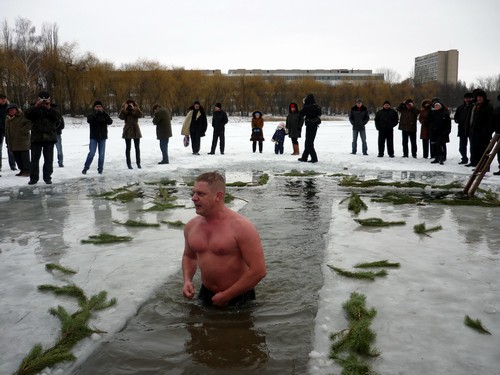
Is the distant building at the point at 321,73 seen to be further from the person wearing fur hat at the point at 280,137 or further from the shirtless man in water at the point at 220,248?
the shirtless man in water at the point at 220,248

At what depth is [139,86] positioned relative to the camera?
220ft

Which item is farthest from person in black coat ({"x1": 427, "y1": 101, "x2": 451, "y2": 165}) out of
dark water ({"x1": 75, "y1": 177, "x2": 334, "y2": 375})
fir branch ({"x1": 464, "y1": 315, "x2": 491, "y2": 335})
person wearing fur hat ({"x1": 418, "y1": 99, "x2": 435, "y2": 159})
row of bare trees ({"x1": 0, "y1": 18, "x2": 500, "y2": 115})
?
row of bare trees ({"x1": 0, "y1": 18, "x2": 500, "y2": 115})

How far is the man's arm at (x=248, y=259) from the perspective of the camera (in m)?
3.29

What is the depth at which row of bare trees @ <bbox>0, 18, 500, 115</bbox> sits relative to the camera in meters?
53.0

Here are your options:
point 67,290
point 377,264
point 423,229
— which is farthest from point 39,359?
point 423,229

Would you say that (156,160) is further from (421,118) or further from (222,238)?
(222,238)

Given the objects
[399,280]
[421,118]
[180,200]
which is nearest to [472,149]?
[421,118]

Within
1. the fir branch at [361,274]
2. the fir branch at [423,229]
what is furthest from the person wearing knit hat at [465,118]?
the fir branch at [361,274]

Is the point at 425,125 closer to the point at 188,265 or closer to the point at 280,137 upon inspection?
the point at 280,137

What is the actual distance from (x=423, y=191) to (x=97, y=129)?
7.73 m

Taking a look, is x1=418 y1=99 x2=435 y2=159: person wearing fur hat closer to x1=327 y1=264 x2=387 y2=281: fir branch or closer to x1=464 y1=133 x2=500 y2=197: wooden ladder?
x1=464 y1=133 x2=500 y2=197: wooden ladder

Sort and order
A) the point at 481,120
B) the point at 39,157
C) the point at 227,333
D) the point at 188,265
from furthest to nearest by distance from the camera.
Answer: the point at 481,120, the point at 39,157, the point at 188,265, the point at 227,333

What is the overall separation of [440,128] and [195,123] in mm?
7869

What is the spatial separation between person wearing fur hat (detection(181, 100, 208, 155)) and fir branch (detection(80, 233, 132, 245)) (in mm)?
10360
